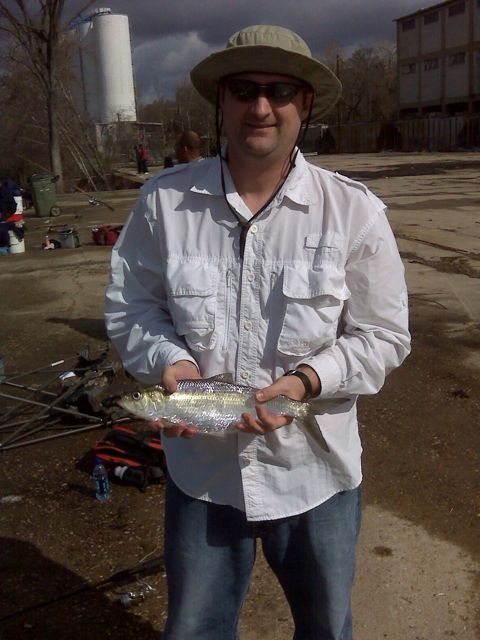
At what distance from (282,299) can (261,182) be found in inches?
15.0

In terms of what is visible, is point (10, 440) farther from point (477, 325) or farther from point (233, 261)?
point (477, 325)

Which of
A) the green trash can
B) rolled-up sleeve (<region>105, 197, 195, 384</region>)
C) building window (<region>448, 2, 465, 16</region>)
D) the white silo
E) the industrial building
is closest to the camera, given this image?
rolled-up sleeve (<region>105, 197, 195, 384</region>)

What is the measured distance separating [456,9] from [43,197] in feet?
179

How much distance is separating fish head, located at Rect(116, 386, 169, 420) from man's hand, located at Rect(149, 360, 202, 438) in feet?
0.13

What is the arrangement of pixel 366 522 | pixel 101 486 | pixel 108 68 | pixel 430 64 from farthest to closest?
pixel 430 64 → pixel 108 68 → pixel 101 486 → pixel 366 522

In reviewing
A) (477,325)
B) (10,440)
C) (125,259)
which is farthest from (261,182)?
(477,325)

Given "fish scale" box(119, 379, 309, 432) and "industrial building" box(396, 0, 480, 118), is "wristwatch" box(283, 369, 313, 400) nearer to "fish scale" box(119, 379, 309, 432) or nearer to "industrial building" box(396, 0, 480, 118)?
"fish scale" box(119, 379, 309, 432)

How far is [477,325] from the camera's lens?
26.5 ft

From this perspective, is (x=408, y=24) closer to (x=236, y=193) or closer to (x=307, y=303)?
(x=236, y=193)

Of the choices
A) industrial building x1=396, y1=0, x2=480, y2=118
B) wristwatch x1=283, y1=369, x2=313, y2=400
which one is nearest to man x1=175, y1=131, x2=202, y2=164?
wristwatch x1=283, y1=369, x2=313, y2=400

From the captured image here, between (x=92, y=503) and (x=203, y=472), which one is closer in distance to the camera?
(x=203, y=472)

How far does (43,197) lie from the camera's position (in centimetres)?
2195

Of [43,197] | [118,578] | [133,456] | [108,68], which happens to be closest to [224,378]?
[118,578]

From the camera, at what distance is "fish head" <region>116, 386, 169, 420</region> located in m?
2.21
